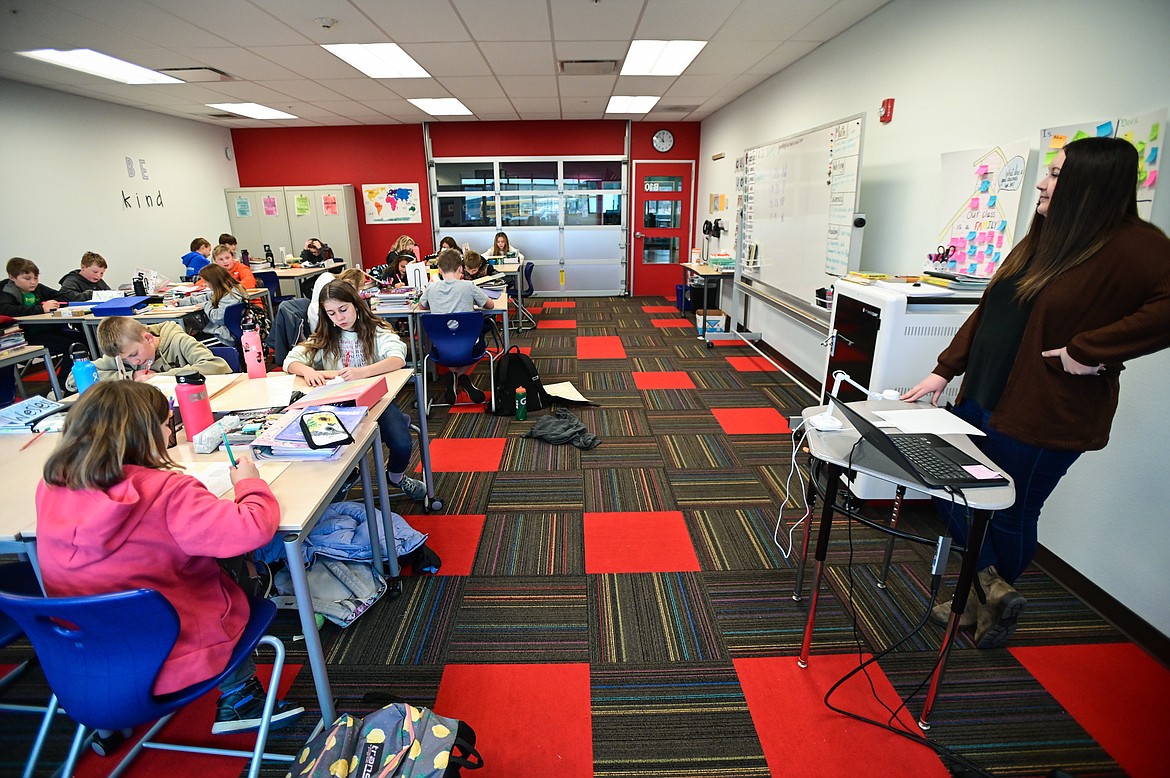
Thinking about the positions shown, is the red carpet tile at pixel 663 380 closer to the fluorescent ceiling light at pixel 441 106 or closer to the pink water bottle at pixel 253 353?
the pink water bottle at pixel 253 353

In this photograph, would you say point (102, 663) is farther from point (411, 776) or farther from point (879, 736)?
point (879, 736)

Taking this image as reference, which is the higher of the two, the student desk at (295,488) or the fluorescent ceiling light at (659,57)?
the fluorescent ceiling light at (659,57)

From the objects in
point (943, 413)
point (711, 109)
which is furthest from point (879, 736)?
point (711, 109)

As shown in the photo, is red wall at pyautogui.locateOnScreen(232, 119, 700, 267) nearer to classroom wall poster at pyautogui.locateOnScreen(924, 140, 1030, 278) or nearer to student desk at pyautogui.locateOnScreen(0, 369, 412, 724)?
classroom wall poster at pyautogui.locateOnScreen(924, 140, 1030, 278)

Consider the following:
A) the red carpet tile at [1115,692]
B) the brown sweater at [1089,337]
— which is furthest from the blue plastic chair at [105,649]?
the red carpet tile at [1115,692]

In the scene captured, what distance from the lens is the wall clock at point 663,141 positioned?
30.3ft

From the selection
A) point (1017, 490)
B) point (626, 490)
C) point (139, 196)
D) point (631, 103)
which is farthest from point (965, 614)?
point (139, 196)

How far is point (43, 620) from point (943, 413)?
2.49 m

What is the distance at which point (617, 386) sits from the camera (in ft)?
→ 16.5

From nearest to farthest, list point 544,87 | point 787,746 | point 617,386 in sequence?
point 787,746 → point 617,386 → point 544,87

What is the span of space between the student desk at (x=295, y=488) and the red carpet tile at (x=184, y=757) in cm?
30

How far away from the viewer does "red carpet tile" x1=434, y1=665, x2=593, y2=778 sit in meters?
1.65

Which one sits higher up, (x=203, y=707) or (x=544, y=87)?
(x=544, y=87)

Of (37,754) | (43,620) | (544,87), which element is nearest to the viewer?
(43,620)
